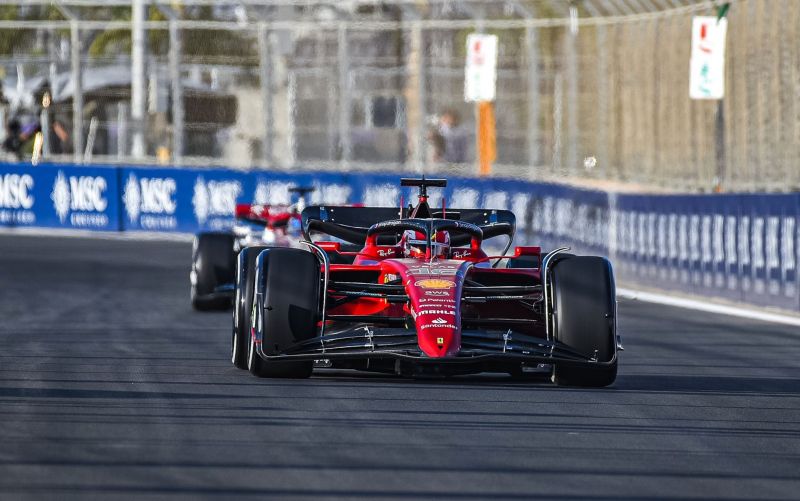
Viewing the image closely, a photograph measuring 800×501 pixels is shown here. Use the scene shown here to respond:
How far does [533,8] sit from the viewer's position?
30.7m

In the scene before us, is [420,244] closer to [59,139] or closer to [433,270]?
[433,270]

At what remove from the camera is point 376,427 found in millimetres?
9141

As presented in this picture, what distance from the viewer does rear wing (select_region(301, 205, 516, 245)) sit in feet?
42.5

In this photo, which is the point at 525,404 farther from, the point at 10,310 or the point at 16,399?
the point at 10,310

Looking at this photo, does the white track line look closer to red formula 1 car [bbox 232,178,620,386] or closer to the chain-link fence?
red formula 1 car [bbox 232,178,620,386]

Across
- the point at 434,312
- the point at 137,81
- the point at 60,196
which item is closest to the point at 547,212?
the point at 137,81

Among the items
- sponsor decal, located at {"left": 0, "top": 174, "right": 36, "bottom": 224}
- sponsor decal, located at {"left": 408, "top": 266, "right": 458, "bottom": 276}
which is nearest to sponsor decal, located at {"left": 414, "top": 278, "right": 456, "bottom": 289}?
sponsor decal, located at {"left": 408, "top": 266, "right": 458, "bottom": 276}

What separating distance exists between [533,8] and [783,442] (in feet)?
73.0

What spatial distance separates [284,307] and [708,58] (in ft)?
40.7

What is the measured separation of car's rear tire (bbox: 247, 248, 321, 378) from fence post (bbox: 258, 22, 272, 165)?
Answer: 20435mm

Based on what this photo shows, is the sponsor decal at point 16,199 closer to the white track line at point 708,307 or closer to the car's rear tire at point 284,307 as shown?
the white track line at point 708,307

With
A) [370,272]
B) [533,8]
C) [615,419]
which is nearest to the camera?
[615,419]

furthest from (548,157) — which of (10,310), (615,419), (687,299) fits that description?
(615,419)

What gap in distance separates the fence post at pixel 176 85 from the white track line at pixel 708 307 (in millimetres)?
13146
